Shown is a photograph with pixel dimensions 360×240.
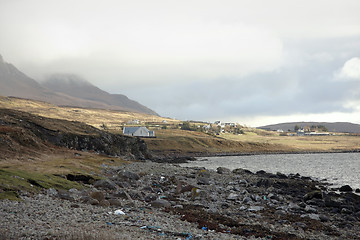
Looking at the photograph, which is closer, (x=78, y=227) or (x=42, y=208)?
(x=78, y=227)

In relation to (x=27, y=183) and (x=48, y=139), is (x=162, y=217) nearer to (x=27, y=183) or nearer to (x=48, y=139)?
(x=27, y=183)

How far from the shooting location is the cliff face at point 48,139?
51191mm

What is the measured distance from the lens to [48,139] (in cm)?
7400

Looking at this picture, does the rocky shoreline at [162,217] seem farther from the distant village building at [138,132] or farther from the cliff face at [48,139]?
the distant village building at [138,132]

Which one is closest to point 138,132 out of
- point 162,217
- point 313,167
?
point 313,167

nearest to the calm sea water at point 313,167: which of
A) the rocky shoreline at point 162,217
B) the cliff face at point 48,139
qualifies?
the cliff face at point 48,139

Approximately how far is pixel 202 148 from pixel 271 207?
154 metres

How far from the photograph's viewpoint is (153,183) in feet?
133

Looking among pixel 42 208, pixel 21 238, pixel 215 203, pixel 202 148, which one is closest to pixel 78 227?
pixel 21 238

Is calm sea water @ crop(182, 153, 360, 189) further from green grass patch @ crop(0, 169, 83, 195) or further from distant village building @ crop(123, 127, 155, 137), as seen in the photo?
distant village building @ crop(123, 127, 155, 137)

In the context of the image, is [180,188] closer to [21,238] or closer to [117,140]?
[21,238]

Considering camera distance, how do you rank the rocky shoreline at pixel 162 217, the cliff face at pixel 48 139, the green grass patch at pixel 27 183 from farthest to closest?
the cliff face at pixel 48 139, the green grass patch at pixel 27 183, the rocky shoreline at pixel 162 217

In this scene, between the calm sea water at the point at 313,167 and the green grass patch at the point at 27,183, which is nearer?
the green grass patch at the point at 27,183

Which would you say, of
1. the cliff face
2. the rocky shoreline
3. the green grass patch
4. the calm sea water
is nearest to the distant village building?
the cliff face
